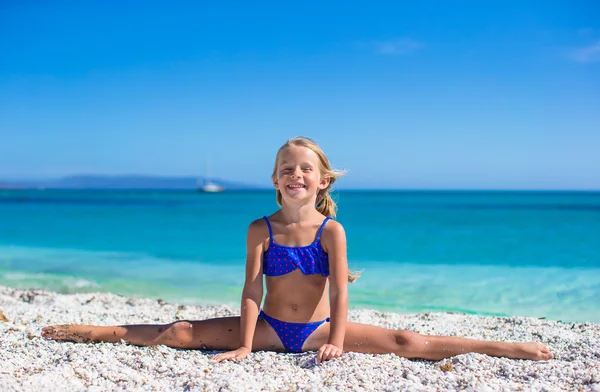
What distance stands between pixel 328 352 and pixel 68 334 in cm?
209

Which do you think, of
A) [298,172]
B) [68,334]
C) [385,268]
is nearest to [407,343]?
[298,172]

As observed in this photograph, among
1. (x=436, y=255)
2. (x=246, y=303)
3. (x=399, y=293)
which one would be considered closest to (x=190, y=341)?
(x=246, y=303)

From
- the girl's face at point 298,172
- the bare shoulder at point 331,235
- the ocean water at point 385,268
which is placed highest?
the girl's face at point 298,172

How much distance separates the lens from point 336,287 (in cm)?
376

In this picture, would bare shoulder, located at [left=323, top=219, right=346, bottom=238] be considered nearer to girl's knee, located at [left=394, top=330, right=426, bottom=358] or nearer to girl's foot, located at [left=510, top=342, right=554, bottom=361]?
girl's knee, located at [left=394, top=330, right=426, bottom=358]

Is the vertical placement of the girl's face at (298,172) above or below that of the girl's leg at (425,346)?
above

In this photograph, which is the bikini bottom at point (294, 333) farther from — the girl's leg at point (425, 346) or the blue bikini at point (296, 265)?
the girl's leg at point (425, 346)

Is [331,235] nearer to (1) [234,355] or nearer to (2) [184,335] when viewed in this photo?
(1) [234,355]

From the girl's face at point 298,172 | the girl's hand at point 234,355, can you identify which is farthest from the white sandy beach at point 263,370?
the girl's face at point 298,172

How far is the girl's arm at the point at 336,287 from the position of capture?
368 centimetres

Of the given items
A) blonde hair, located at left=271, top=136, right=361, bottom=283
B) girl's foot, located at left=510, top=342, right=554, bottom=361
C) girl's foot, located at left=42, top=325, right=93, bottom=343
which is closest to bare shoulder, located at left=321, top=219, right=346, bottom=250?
blonde hair, located at left=271, top=136, right=361, bottom=283

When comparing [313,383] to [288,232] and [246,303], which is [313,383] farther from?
[288,232]

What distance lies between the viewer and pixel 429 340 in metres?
3.90

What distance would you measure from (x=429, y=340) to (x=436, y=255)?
10.8 m
